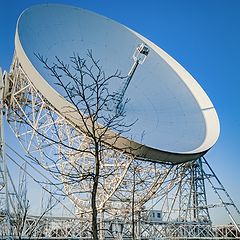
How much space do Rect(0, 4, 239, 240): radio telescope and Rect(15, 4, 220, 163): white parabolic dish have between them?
0.06 metres

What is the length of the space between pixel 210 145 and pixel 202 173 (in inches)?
584

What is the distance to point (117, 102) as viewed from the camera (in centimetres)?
2162

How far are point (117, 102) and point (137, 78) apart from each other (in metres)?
6.32

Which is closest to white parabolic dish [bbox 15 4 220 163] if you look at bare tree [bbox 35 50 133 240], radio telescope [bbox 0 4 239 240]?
radio telescope [bbox 0 4 239 240]

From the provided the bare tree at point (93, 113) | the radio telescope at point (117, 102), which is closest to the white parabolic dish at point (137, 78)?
the radio telescope at point (117, 102)

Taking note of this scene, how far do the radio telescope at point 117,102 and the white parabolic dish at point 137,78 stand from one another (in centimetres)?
6

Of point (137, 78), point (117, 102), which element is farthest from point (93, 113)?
point (137, 78)

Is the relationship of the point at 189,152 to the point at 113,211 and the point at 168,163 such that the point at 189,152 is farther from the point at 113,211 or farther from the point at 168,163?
the point at 113,211

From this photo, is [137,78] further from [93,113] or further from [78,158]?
[93,113]

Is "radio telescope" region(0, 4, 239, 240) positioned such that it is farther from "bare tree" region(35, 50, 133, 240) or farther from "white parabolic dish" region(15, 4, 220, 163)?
"bare tree" region(35, 50, 133, 240)

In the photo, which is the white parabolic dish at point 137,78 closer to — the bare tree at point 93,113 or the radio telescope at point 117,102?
the radio telescope at point 117,102

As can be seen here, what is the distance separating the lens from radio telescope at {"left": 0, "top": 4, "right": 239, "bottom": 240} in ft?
73.4

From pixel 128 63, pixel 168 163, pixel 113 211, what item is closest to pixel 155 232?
pixel 113 211

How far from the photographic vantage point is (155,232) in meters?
34.0
